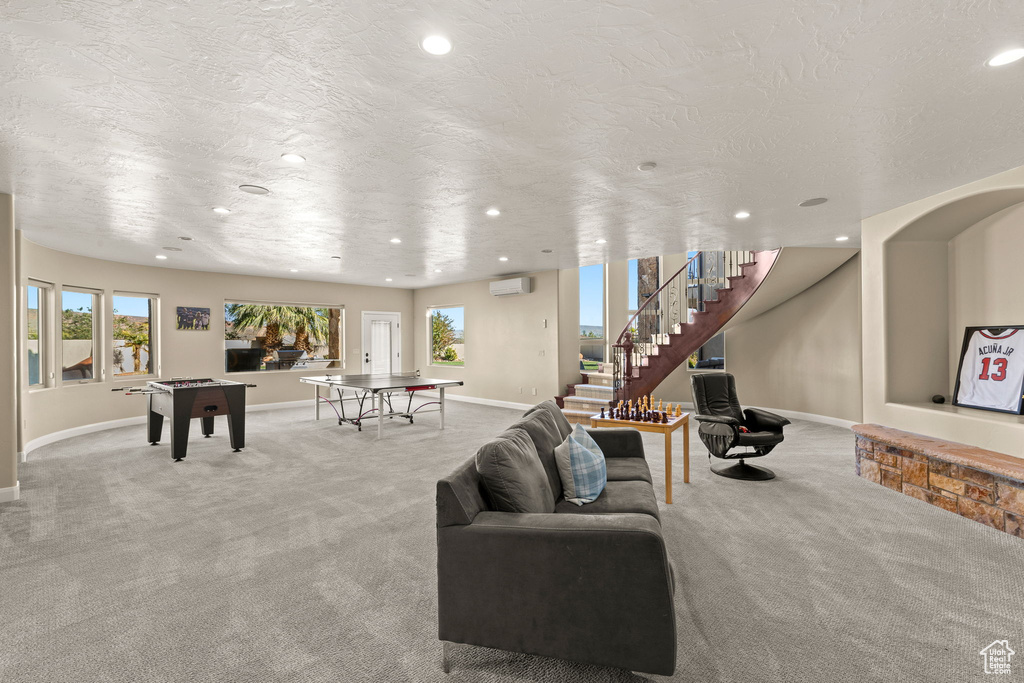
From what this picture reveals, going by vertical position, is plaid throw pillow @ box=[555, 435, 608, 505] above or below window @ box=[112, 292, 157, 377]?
below

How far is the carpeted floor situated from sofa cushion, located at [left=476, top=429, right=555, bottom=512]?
0.65 meters

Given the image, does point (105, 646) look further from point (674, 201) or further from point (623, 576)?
point (674, 201)

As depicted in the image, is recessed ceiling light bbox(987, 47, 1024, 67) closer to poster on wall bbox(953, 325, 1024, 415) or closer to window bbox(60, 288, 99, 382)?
poster on wall bbox(953, 325, 1024, 415)

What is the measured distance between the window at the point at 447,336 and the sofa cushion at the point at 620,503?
26.8 feet

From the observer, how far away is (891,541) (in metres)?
3.22

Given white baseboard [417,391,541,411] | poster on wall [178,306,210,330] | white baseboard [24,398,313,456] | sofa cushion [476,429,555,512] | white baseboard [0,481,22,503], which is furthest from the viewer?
white baseboard [417,391,541,411]

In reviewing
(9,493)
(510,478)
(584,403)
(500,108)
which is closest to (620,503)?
(510,478)

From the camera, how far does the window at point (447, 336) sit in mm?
11023

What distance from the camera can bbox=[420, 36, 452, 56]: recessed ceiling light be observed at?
204 cm

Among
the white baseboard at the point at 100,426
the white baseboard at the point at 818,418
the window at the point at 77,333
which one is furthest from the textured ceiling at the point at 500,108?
the white baseboard at the point at 818,418

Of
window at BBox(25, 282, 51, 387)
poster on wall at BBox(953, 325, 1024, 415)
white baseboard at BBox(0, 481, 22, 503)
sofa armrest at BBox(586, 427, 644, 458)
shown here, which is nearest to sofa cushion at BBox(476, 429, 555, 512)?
sofa armrest at BBox(586, 427, 644, 458)

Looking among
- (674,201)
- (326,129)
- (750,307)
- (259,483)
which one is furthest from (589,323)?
(326,129)

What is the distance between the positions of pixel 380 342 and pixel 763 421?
8.76m

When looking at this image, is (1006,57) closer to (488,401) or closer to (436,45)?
(436,45)
